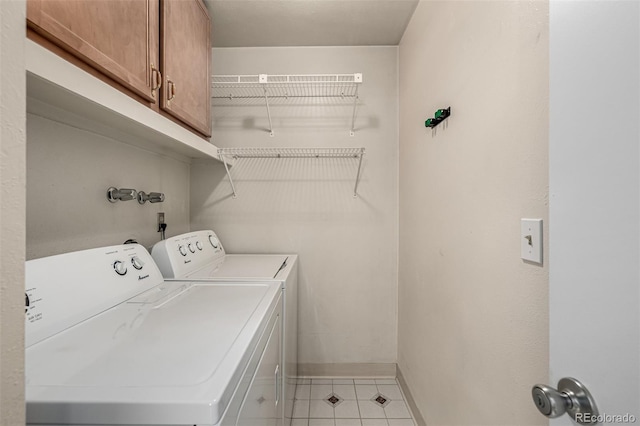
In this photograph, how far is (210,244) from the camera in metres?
1.91

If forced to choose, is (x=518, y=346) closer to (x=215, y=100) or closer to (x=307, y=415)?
(x=307, y=415)

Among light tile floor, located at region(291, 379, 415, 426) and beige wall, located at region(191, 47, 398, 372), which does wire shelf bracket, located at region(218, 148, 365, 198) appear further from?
light tile floor, located at region(291, 379, 415, 426)

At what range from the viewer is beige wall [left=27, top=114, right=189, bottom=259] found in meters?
1.02

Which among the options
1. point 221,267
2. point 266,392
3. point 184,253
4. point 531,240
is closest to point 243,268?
point 221,267

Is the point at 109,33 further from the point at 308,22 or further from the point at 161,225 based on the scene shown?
the point at 308,22

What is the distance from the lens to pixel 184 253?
1.56 metres

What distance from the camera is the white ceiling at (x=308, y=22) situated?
68.6 inches

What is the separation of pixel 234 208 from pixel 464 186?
1.68 meters

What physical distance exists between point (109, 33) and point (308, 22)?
1364 millimetres

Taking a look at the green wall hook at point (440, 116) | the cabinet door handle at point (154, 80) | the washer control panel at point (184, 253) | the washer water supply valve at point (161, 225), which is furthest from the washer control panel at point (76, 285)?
the green wall hook at point (440, 116)

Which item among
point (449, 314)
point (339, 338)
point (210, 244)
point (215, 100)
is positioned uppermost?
point (215, 100)

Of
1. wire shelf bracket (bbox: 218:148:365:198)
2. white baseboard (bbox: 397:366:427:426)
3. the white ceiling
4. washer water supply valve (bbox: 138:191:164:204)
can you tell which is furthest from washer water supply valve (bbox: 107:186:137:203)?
white baseboard (bbox: 397:366:427:426)

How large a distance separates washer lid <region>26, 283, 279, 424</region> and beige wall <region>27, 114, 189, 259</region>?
1.40ft

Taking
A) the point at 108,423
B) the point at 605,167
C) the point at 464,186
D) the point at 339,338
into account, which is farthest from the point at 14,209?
the point at 339,338
